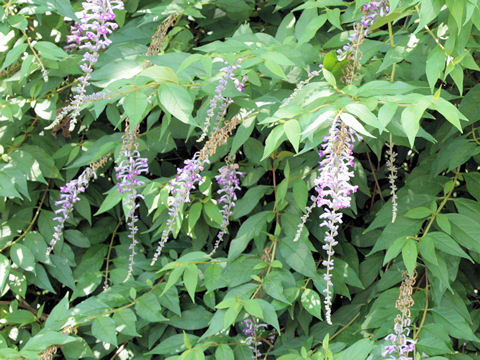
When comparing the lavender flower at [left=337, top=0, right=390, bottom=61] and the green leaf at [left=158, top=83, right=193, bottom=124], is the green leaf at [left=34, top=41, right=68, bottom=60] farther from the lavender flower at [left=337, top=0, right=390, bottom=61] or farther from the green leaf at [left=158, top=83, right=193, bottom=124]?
the lavender flower at [left=337, top=0, right=390, bottom=61]

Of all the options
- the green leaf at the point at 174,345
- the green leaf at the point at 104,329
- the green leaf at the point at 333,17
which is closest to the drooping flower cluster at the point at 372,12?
the green leaf at the point at 333,17

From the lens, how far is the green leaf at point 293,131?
1654 millimetres

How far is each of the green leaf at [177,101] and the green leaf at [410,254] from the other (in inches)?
33.9

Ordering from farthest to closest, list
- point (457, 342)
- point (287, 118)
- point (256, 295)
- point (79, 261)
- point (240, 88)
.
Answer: point (79, 261), point (457, 342), point (256, 295), point (240, 88), point (287, 118)

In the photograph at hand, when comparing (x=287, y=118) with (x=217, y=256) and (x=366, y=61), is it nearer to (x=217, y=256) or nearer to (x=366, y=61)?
(x=366, y=61)

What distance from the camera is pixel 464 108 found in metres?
2.29

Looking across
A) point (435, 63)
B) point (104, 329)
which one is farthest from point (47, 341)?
point (435, 63)

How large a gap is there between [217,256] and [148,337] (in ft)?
1.54

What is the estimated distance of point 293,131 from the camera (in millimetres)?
1677

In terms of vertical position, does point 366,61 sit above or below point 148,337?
above

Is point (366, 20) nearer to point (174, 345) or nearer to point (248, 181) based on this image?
point (248, 181)

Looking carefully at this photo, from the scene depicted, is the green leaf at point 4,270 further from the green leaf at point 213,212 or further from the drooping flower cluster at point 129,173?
the green leaf at point 213,212

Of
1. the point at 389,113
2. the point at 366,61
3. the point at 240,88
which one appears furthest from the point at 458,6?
the point at 240,88

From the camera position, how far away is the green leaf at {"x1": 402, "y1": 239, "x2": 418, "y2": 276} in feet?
6.86
